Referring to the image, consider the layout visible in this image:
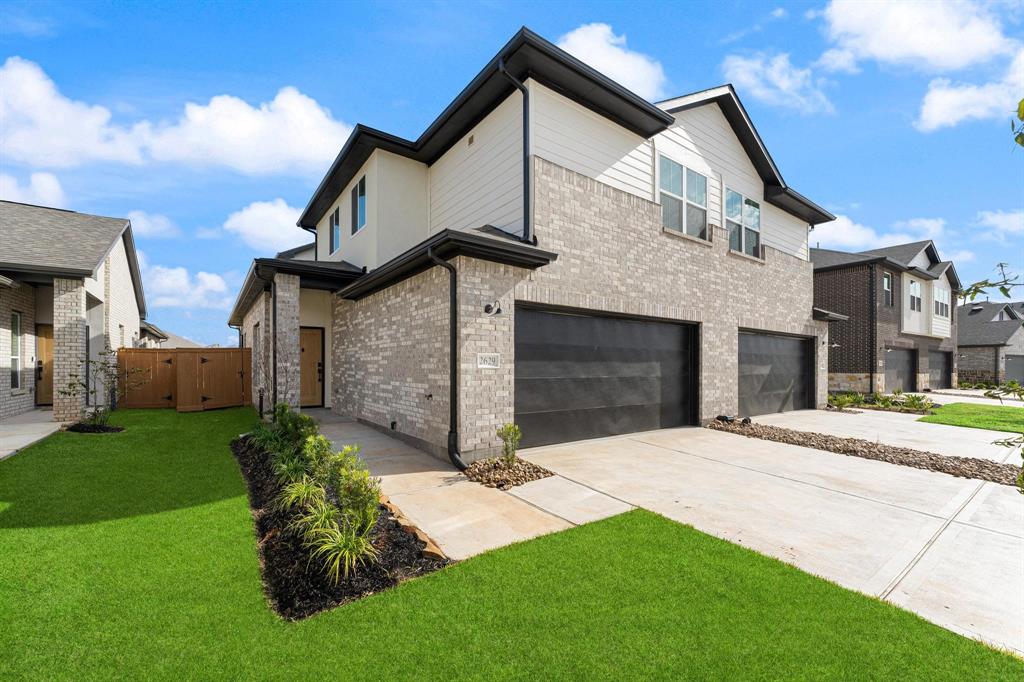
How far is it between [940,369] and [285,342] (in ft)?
118

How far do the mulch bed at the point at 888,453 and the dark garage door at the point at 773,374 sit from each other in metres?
2.42

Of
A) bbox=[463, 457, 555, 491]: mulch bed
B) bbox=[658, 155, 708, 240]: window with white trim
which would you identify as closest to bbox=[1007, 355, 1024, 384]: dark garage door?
bbox=[658, 155, 708, 240]: window with white trim

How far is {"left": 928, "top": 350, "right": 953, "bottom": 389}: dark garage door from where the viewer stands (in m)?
26.2

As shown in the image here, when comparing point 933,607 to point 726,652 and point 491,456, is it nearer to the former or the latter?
point 726,652

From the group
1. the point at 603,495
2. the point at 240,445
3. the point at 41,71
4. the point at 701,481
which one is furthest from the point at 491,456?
the point at 41,71

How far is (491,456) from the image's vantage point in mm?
6855

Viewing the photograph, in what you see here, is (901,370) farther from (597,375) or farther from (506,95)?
(506,95)

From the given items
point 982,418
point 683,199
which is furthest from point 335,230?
point 982,418

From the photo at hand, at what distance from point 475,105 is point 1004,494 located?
9.94 meters

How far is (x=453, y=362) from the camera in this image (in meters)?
6.61

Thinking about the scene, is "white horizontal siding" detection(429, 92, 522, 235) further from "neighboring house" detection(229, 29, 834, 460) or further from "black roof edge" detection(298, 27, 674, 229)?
"black roof edge" detection(298, 27, 674, 229)

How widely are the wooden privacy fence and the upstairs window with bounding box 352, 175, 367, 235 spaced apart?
657 cm

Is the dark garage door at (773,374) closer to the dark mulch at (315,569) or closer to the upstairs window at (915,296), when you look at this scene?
the dark mulch at (315,569)

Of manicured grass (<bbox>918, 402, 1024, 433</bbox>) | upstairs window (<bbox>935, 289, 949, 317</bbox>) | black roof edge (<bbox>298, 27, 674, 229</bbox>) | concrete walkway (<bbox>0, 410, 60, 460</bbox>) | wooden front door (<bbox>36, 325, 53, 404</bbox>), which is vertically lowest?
manicured grass (<bbox>918, 402, 1024, 433</bbox>)
